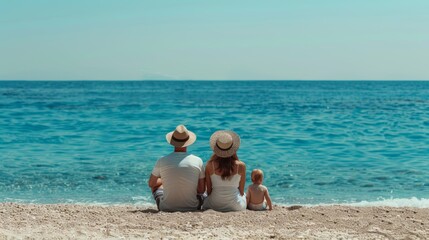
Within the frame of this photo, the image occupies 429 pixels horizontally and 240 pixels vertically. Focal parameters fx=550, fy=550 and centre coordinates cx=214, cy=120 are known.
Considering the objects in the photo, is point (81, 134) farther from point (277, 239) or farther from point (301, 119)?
point (277, 239)

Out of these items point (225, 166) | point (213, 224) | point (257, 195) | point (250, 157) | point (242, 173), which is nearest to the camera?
point (213, 224)

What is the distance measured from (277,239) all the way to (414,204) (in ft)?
14.3

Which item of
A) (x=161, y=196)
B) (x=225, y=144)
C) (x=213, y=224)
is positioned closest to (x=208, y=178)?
(x=225, y=144)

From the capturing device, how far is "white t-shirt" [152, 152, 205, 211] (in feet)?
22.3

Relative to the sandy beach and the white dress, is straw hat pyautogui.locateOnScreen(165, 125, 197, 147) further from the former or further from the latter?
the sandy beach

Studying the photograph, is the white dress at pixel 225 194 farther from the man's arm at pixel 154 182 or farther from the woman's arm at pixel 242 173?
the man's arm at pixel 154 182

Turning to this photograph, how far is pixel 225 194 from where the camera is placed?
22.5ft

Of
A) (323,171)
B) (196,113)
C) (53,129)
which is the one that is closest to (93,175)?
(323,171)

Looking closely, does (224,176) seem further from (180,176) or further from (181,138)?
(181,138)

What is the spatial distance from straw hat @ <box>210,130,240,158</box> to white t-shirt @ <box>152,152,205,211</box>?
13.5 inches

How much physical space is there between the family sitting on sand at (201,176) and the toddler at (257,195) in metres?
0.24

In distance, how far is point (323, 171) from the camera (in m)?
11.7

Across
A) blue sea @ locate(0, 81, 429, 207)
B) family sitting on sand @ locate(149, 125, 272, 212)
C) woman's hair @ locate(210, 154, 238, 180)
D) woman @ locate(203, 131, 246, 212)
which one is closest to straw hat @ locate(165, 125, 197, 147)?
family sitting on sand @ locate(149, 125, 272, 212)

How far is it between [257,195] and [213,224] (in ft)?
4.39
